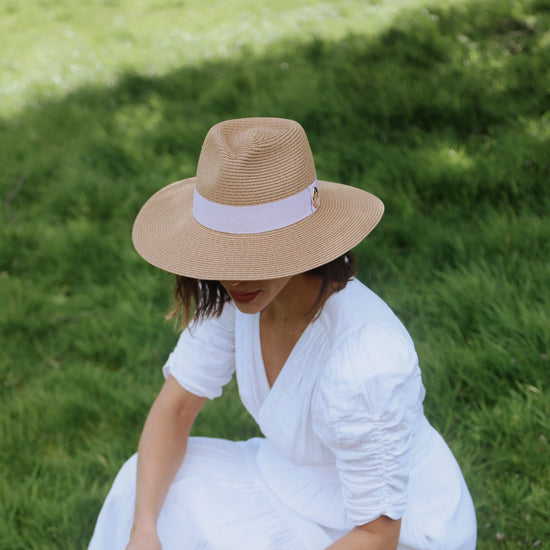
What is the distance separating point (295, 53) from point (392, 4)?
1.18 m

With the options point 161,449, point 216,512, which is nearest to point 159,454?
point 161,449

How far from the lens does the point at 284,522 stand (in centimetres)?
192

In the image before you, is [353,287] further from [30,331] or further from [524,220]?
[30,331]

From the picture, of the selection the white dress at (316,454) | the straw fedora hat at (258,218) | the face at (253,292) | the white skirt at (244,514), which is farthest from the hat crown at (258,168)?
the white skirt at (244,514)

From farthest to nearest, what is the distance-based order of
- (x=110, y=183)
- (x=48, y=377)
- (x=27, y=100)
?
(x=27, y=100)
(x=110, y=183)
(x=48, y=377)

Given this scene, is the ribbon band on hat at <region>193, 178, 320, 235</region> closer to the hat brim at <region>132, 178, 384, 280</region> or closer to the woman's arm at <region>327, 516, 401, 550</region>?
the hat brim at <region>132, 178, 384, 280</region>

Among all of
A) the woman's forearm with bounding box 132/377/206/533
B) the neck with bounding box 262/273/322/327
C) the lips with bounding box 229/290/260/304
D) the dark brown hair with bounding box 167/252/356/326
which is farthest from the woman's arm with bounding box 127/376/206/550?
the lips with bounding box 229/290/260/304

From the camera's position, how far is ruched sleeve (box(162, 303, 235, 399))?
2080 millimetres

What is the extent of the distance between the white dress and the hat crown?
344 mm

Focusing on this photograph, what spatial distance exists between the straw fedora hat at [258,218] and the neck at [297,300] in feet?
0.68

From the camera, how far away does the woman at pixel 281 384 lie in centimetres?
156

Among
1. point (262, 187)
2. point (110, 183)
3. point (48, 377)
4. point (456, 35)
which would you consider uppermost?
point (262, 187)

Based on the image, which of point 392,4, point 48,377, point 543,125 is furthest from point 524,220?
point 392,4

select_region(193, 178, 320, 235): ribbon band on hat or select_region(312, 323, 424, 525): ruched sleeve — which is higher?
select_region(193, 178, 320, 235): ribbon band on hat
